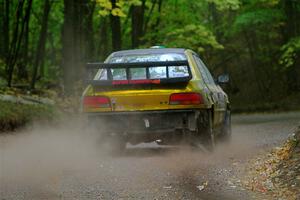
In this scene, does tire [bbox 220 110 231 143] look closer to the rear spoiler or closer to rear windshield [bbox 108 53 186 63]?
rear windshield [bbox 108 53 186 63]

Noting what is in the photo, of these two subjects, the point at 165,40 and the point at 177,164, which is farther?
the point at 165,40

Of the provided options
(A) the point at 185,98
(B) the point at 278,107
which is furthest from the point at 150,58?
(B) the point at 278,107

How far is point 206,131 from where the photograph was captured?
36.4 feet

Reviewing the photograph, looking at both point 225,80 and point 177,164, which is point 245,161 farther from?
point 225,80

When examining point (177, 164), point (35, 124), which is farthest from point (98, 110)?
point (35, 124)

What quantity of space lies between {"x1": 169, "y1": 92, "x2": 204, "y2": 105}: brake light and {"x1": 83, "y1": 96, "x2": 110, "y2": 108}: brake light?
1.07m

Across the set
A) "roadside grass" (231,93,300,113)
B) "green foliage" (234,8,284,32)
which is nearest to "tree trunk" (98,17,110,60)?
"roadside grass" (231,93,300,113)

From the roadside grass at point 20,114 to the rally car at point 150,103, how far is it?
209 inches

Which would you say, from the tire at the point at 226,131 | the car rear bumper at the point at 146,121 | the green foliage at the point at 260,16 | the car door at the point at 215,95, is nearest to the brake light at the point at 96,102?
the car rear bumper at the point at 146,121

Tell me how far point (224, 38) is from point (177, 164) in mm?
28200

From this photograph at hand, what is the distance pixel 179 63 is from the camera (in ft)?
34.8

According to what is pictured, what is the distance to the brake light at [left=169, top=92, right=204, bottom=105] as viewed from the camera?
421 inches

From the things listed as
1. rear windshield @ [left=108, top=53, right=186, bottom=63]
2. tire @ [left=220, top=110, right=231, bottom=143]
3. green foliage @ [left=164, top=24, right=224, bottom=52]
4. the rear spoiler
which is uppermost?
green foliage @ [left=164, top=24, right=224, bottom=52]

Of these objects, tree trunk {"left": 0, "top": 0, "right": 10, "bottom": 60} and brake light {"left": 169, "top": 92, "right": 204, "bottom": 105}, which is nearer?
brake light {"left": 169, "top": 92, "right": 204, "bottom": 105}
